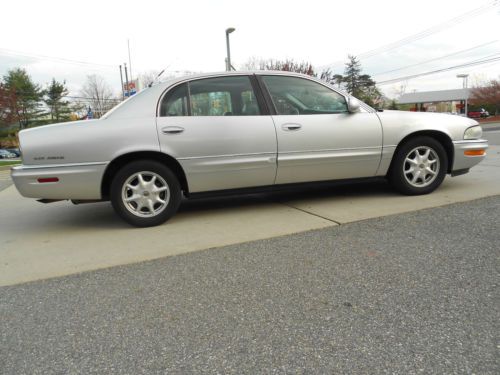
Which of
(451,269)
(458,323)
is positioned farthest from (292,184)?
(458,323)

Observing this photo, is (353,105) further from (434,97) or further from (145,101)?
(434,97)

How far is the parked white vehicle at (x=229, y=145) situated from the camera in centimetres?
358

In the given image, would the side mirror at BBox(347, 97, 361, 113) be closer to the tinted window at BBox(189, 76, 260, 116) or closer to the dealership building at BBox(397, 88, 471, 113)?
the tinted window at BBox(189, 76, 260, 116)

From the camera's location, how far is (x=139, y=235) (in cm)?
359

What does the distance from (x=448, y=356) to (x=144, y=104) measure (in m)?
3.27

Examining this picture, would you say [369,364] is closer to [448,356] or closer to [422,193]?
[448,356]

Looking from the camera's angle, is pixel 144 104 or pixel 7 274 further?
pixel 144 104

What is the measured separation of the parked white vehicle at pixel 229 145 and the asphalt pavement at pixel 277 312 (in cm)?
107

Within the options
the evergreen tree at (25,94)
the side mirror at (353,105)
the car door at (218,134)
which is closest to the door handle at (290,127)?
the car door at (218,134)

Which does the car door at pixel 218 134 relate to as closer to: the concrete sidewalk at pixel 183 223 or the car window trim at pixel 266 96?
the car window trim at pixel 266 96

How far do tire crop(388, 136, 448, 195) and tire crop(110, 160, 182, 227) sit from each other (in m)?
2.53

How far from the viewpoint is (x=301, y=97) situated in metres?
4.18

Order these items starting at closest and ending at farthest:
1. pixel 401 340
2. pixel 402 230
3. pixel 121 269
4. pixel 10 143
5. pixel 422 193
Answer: pixel 401 340 < pixel 121 269 < pixel 402 230 < pixel 422 193 < pixel 10 143

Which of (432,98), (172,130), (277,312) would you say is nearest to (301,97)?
(172,130)
